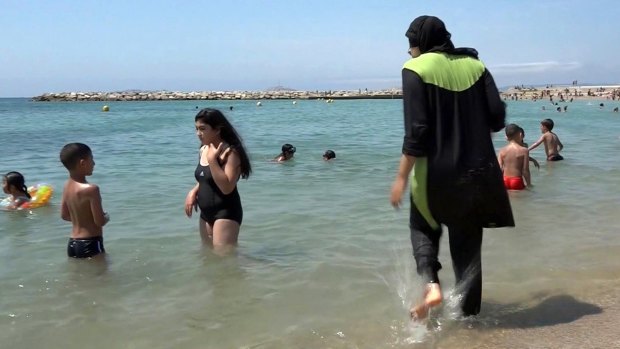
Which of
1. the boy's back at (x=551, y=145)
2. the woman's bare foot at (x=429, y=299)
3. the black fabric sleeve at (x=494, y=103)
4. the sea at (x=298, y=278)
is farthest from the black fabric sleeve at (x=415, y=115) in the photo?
the boy's back at (x=551, y=145)

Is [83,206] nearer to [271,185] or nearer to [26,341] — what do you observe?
[26,341]

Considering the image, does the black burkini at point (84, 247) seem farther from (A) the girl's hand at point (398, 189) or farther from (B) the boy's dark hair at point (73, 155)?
(A) the girl's hand at point (398, 189)

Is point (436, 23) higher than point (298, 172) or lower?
higher

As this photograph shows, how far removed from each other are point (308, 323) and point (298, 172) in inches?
317

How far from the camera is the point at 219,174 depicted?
185 inches

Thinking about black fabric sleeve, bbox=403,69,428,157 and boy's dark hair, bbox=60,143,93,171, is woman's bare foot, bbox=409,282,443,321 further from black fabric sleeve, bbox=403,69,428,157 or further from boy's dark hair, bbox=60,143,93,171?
boy's dark hair, bbox=60,143,93,171

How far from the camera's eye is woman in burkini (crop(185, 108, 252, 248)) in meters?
4.71

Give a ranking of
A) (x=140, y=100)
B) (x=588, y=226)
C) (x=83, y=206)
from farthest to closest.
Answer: (x=140, y=100) < (x=588, y=226) < (x=83, y=206)

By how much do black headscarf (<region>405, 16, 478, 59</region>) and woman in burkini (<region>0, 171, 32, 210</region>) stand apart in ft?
22.0

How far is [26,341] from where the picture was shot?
3711 mm

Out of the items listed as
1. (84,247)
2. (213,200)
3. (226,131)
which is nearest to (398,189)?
(226,131)

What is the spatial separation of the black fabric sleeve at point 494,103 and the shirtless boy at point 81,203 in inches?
124

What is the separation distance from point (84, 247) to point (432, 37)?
3403 millimetres

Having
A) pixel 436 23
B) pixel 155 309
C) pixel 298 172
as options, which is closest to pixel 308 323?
pixel 155 309
